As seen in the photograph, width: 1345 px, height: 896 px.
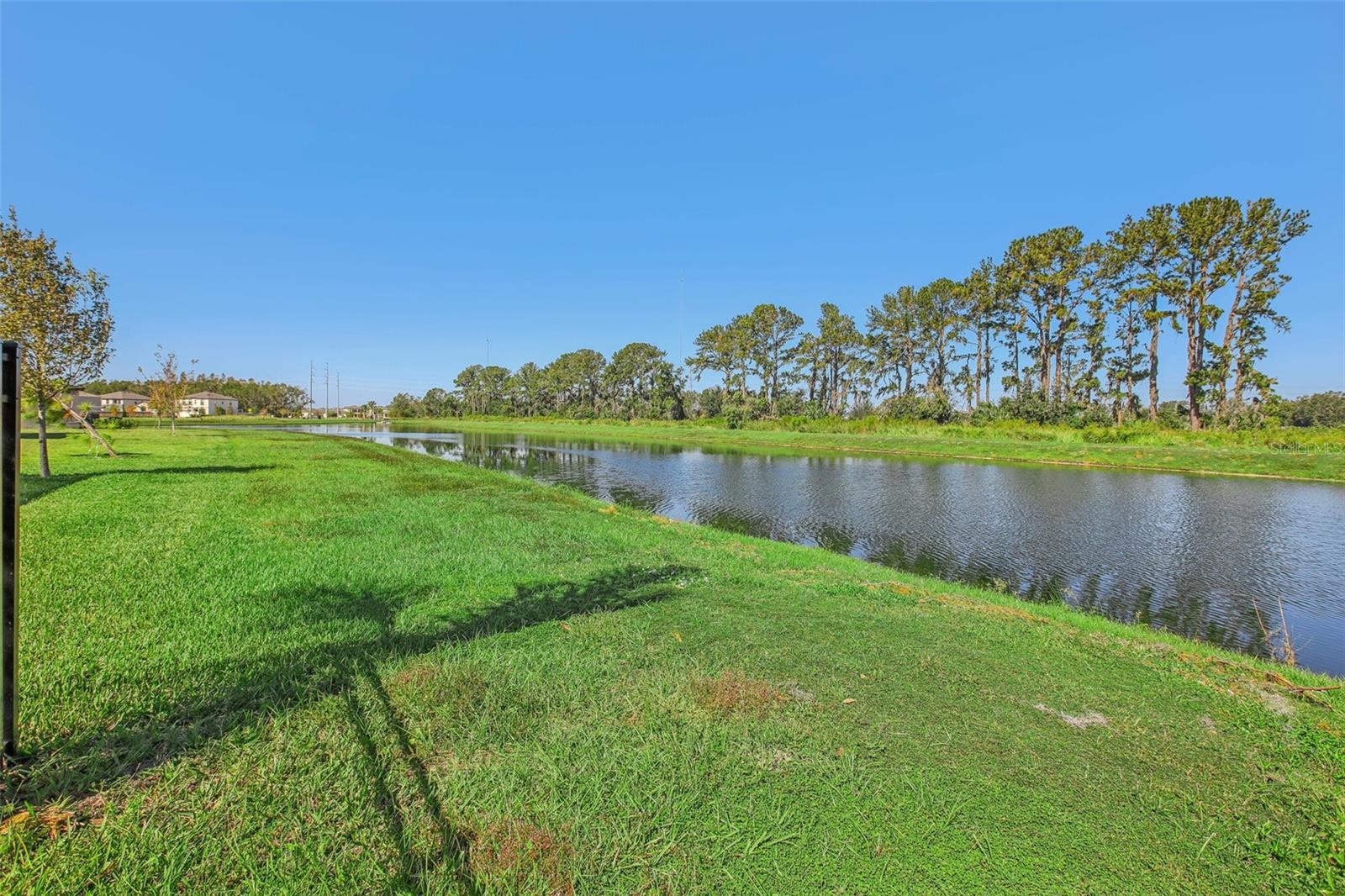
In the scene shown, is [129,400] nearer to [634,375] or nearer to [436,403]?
[436,403]

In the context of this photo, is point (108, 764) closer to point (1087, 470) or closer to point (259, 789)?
point (259, 789)

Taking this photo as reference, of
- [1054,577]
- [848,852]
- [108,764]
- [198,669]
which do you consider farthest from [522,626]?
Answer: [1054,577]

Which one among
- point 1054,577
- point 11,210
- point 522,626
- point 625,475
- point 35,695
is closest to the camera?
point 35,695

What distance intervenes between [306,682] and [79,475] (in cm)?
1479

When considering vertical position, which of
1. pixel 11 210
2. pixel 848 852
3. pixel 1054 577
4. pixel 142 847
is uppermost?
pixel 11 210

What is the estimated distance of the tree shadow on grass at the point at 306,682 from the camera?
249 cm

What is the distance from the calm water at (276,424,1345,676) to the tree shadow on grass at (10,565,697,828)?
8.18m

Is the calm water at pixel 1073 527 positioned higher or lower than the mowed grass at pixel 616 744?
lower

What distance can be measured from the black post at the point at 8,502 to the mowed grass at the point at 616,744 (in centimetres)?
66

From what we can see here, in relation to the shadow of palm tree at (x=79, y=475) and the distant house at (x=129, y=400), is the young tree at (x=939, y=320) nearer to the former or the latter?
the shadow of palm tree at (x=79, y=475)

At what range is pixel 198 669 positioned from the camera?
3.51m

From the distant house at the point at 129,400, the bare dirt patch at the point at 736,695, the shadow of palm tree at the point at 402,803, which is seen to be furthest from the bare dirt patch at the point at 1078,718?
the distant house at the point at 129,400

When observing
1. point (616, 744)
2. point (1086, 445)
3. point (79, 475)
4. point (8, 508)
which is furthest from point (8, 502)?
point (1086, 445)

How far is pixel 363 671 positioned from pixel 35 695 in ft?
5.29
